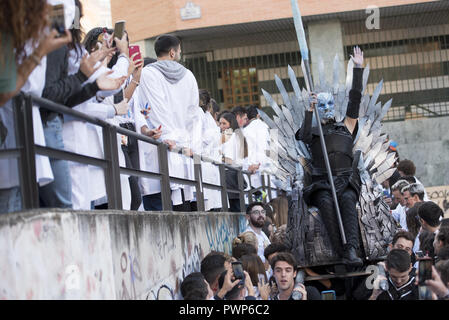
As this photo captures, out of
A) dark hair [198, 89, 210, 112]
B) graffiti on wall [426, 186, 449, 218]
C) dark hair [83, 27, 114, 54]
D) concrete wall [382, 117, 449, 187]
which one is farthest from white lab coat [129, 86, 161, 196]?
concrete wall [382, 117, 449, 187]

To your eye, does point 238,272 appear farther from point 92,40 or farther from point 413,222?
point 413,222

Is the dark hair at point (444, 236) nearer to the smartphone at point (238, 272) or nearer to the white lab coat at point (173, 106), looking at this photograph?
the smartphone at point (238, 272)

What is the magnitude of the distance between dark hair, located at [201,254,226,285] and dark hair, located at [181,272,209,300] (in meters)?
0.43

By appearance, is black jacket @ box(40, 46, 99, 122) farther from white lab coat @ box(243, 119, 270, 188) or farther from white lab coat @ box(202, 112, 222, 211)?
white lab coat @ box(243, 119, 270, 188)

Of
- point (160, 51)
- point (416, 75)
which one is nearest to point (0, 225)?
point (160, 51)

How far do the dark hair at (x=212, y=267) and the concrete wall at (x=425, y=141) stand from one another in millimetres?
15324

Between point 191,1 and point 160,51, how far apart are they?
44.3 feet

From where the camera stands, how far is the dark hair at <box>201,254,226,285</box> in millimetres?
7305

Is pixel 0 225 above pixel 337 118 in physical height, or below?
below

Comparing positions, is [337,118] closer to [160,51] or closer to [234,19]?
[160,51]

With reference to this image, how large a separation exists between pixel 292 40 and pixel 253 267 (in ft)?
52.6

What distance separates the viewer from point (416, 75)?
23.0 meters

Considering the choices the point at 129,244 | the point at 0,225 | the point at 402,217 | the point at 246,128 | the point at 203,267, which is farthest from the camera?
the point at 246,128

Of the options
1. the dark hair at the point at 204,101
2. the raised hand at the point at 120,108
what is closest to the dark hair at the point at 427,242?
the dark hair at the point at 204,101
